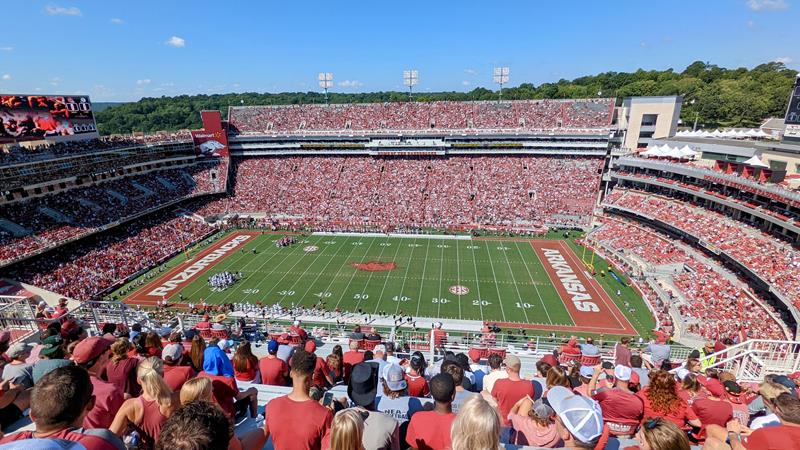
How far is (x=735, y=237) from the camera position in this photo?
2436 cm

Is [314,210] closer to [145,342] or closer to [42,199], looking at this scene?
[42,199]

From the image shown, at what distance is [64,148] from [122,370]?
3846 cm

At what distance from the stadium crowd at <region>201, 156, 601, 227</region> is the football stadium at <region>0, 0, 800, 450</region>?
1.00 ft

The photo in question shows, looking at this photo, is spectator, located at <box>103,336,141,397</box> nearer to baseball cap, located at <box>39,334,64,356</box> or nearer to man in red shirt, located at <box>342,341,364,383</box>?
baseball cap, located at <box>39,334,64,356</box>

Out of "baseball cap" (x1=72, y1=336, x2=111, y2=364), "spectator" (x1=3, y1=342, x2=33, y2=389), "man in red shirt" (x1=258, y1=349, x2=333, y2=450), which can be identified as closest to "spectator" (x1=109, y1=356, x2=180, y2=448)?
"man in red shirt" (x1=258, y1=349, x2=333, y2=450)

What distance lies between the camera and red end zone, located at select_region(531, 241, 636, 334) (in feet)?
70.2

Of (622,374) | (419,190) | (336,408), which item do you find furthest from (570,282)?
(336,408)

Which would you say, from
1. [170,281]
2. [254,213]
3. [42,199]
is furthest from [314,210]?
[42,199]

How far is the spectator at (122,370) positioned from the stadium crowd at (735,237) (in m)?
24.3

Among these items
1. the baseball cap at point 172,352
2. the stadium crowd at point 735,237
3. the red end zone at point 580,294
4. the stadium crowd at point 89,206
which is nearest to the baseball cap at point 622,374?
the baseball cap at point 172,352

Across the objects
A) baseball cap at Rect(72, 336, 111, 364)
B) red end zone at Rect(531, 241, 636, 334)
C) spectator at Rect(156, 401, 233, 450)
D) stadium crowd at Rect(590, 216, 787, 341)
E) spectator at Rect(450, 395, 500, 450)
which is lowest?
red end zone at Rect(531, 241, 636, 334)

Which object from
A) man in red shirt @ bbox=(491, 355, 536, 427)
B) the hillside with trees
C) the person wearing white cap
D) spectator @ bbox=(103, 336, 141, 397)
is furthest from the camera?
the hillside with trees

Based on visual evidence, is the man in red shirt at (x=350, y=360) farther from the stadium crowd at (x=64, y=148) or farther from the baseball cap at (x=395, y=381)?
the stadium crowd at (x=64, y=148)

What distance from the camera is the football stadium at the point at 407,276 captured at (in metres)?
3.59
